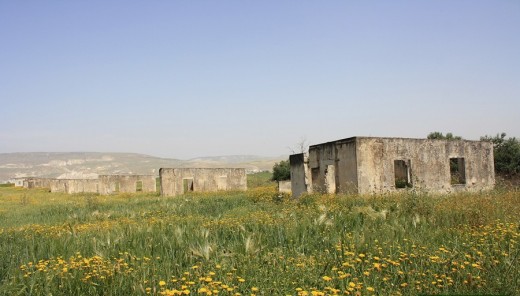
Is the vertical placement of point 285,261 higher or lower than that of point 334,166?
lower

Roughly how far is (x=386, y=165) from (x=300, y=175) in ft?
13.9

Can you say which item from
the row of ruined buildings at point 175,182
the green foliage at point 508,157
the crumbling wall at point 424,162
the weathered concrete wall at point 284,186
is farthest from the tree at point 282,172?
the crumbling wall at point 424,162

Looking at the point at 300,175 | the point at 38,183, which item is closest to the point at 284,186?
the point at 300,175

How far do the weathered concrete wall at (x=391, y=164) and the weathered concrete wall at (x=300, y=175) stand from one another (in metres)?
0.35

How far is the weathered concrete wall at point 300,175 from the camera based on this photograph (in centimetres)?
1973

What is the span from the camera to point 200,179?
33375 millimetres

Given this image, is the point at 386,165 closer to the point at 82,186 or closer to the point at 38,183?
the point at 82,186

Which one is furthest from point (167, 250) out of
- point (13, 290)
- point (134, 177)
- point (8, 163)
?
point (8, 163)

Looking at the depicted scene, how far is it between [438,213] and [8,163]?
223 meters

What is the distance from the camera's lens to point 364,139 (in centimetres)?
1698

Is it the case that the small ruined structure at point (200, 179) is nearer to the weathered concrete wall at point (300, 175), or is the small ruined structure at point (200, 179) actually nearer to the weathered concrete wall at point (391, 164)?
the weathered concrete wall at point (300, 175)

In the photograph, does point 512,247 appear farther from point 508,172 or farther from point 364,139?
point 508,172

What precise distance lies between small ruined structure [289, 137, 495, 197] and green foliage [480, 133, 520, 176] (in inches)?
303

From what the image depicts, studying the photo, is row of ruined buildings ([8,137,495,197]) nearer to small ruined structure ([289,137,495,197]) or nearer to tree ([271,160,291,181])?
small ruined structure ([289,137,495,197])
